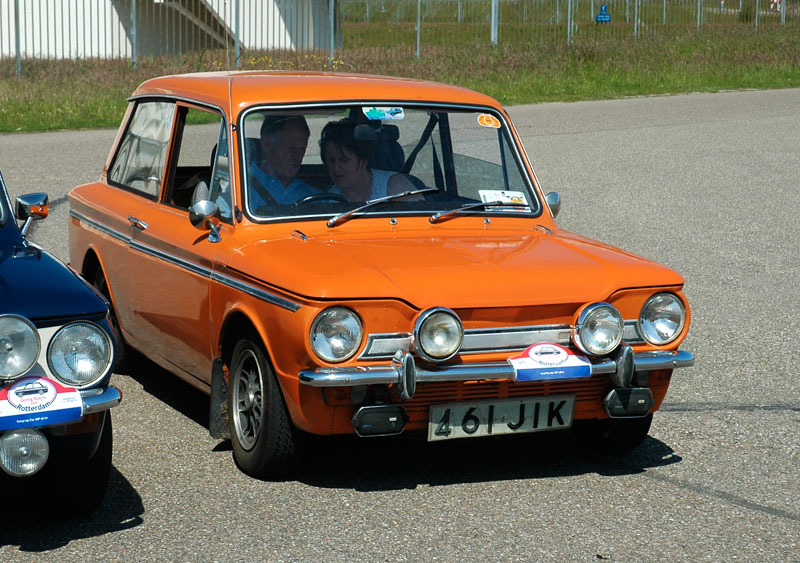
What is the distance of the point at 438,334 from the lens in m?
4.64

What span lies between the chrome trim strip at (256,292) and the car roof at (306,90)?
88 cm

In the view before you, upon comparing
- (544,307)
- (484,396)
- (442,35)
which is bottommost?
(484,396)

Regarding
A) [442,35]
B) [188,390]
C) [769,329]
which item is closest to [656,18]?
[442,35]

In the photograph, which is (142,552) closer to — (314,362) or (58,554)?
(58,554)

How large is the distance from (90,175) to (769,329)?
29.2 feet

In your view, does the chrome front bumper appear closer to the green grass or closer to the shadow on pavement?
the shadow on pavement

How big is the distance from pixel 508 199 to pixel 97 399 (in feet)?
8.16

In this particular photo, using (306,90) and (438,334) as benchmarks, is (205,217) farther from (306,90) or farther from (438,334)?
(438,334)

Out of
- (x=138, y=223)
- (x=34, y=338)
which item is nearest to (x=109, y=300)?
(x=138, y=223)

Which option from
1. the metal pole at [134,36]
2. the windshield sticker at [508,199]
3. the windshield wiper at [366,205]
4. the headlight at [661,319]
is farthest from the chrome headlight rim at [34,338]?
the metal pole at [134,36]

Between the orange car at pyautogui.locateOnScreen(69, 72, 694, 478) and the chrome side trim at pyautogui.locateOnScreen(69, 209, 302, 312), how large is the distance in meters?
0.01

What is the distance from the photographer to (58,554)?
4.22 metres

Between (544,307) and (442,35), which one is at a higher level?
(442,35)

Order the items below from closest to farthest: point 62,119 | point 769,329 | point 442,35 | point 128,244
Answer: point 128,244 < point 769,329 < point 62,119 < point 442,35
